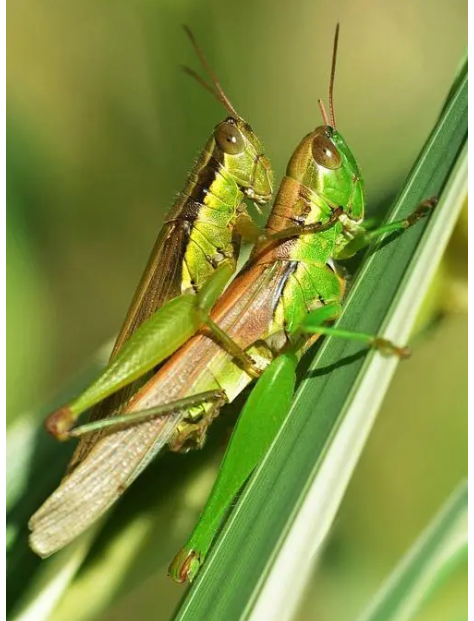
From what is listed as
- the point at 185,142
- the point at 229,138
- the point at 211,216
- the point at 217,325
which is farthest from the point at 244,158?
the point at 185,142

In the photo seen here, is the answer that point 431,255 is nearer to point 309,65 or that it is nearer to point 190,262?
point 190,262

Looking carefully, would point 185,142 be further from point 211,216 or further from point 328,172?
point 328,172

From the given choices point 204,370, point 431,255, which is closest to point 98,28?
point 204,370

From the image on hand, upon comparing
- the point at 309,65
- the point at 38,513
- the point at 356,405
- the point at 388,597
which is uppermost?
the point at 309,65

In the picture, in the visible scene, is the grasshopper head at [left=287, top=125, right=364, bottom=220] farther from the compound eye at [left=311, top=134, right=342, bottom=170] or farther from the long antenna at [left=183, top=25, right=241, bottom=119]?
the long antenna at [left=183, top=25, right=241, bottom=119]

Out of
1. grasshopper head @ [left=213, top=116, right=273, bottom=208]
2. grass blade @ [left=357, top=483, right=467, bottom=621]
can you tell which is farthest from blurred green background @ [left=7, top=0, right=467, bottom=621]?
grass blade @ [left=357, top=483, right=467, bottom=621]

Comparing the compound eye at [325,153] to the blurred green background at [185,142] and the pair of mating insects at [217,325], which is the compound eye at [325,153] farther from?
the blurred green background at [185,142]

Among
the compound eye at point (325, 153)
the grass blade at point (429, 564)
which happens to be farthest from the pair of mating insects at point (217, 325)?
the grass blade at point (429, 564)

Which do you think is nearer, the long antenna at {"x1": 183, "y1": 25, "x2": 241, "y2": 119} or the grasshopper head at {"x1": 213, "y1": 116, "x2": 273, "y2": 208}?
the long antenna at {"x1": 183, "y1": 25, "x2": 241, "y2": 119}
